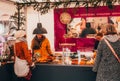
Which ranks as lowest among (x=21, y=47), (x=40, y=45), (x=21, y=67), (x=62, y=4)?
(x=21, y=67)

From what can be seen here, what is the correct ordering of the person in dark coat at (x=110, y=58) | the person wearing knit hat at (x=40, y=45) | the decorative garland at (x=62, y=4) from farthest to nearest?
the person wearing knit hat at (x=40, y=45) < the decorative garland at (x=62, y=4) < the person in dark coat at (x=110, y=58)

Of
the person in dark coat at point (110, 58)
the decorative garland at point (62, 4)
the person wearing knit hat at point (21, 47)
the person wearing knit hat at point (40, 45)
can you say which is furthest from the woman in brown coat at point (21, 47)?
the person in dark coat at point (110, 58)

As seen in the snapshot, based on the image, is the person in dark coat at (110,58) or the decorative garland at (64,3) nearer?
the person in dark coat at (110,58)

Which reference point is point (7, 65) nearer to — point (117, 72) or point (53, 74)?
point (53, 74)

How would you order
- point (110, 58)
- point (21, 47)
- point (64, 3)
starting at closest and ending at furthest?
point (110, 58) → point (21, 47) → point (64, 3)

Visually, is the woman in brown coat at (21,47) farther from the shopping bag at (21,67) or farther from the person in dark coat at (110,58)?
the person in dark coat at (110,58)

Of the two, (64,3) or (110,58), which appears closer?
(110,58)

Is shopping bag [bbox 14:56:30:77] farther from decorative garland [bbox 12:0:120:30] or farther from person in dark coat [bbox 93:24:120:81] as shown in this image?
person in dark coat [bbox 93:24:120:81]

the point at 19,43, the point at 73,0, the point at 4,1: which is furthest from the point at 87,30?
the point at 4,1

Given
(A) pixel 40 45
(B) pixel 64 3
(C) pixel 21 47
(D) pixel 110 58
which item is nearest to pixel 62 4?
(B) pixel 64 3

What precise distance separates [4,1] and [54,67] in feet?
15.5

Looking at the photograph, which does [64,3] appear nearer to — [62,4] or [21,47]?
[62,4]

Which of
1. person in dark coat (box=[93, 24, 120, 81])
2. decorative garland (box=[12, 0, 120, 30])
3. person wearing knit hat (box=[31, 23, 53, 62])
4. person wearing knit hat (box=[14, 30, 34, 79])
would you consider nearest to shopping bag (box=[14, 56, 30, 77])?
person wearing knit hat (box=[14, 30, 34, 79])

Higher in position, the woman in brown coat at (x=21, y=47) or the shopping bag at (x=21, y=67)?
the woman in brown coat at (x=21, y=47)
